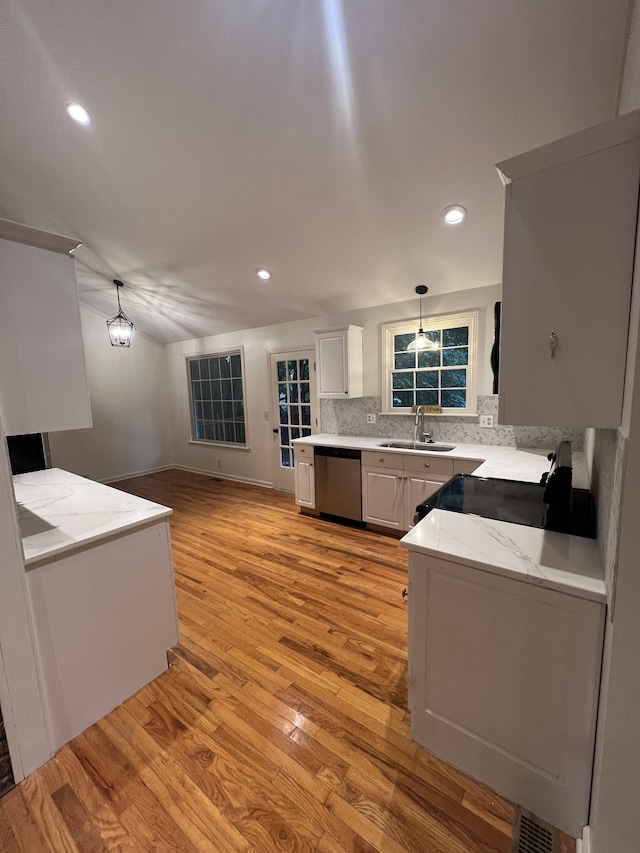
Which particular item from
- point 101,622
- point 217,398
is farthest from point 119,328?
point 101,622

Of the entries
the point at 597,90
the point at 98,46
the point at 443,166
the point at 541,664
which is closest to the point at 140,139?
the point at 98,46

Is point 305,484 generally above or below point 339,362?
below

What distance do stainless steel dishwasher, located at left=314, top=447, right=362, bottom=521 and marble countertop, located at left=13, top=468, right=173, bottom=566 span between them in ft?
6.62

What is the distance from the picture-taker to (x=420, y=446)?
343 centimetres

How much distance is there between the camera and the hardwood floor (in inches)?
44.2

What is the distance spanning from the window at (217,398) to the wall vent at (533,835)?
4.70 metres

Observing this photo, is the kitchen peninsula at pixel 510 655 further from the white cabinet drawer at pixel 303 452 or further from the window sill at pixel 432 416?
the white cabinet drawer at pixel 303 452

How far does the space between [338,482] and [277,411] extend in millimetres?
1712

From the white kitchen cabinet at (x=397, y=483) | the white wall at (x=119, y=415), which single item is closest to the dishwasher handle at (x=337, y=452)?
the white kitchen cabinet at (x=397, y=483)

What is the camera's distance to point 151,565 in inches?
68.1

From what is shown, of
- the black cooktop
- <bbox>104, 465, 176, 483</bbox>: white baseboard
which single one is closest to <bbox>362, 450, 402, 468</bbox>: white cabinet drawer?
the black cooktop

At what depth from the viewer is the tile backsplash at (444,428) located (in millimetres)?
2965

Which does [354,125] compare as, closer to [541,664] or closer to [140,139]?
[140,139]

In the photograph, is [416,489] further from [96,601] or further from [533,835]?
[96,601]
